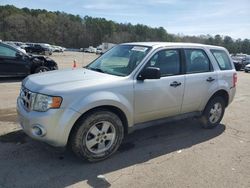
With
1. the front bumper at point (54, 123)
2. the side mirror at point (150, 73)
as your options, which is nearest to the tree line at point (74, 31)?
the side mirror at point (150, 73)

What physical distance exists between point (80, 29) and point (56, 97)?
111m

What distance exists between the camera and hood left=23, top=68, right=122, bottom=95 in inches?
160

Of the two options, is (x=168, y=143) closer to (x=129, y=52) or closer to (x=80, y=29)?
(x=129, y=52)

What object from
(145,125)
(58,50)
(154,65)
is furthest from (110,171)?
(58,50)

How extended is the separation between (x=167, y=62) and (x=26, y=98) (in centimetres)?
247

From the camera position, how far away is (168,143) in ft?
17.7

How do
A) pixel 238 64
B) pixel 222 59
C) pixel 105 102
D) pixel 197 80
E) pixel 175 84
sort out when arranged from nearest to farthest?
pixel 105 102, pixel 175 84, pixel 197 80, pixel 222 59, pixel 238 64

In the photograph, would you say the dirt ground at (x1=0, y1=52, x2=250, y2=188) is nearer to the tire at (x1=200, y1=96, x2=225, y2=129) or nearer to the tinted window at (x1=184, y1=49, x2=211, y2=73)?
the tire at (x1=200, y1=96, x2=225, y2=129)

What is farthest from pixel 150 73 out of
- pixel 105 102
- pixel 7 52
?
pixel 7 52

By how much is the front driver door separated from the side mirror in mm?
90

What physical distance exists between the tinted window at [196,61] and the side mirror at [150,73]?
3.70 feet

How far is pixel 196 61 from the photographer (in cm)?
583

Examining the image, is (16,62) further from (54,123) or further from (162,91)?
(54,123)

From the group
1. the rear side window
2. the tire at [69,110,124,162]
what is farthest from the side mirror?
the rear side window
